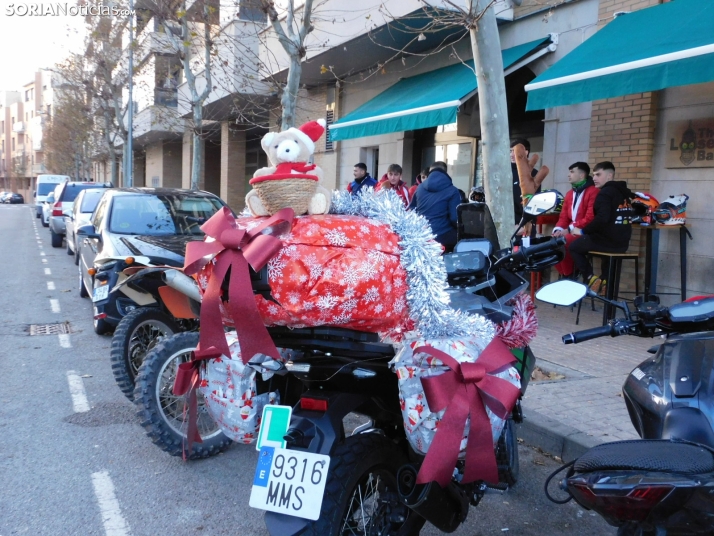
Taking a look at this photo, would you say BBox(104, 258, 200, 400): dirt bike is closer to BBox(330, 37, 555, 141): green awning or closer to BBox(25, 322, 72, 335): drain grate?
BBox(25, 322, 72, 335): drain grate

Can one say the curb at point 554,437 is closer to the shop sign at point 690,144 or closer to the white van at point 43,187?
the shop sign at point 690,144

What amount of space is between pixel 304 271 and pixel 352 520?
100cm

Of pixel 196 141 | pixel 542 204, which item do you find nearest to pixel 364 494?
pixel 542 204

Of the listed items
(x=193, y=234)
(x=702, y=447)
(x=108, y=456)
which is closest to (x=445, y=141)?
(x=193, y=234)

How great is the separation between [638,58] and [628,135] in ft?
6.65

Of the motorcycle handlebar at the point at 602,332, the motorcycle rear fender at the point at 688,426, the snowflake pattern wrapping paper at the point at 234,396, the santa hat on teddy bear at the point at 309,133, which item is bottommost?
the snowflake pattern wrapping paper at the point at 234,396

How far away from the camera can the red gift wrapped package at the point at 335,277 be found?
2172 mm

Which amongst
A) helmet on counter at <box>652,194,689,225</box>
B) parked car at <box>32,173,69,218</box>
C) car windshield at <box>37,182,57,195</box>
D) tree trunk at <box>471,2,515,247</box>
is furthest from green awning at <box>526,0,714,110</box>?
car windshield at <box>37,182,57,195</box>

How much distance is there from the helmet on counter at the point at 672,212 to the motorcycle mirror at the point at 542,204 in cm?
464

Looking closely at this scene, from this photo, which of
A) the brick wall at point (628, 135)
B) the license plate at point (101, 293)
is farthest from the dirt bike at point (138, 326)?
the brick wall at point (628, 135)

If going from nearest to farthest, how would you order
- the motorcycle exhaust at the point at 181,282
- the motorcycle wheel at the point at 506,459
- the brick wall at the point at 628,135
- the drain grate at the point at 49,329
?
the motorcycle wheel at the point at 506,459 < the motorcycle exhaust at the point at 181,282 < the drain grate at the point at 49,329 < the brick wall at the point at 628,135

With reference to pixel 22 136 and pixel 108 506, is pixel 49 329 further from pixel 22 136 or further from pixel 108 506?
pixel 22 136

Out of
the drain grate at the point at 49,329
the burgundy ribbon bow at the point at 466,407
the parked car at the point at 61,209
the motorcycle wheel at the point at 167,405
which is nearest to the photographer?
the burgundy ribbon bow at the point at 466,407

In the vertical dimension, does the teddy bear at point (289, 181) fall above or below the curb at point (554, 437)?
above
